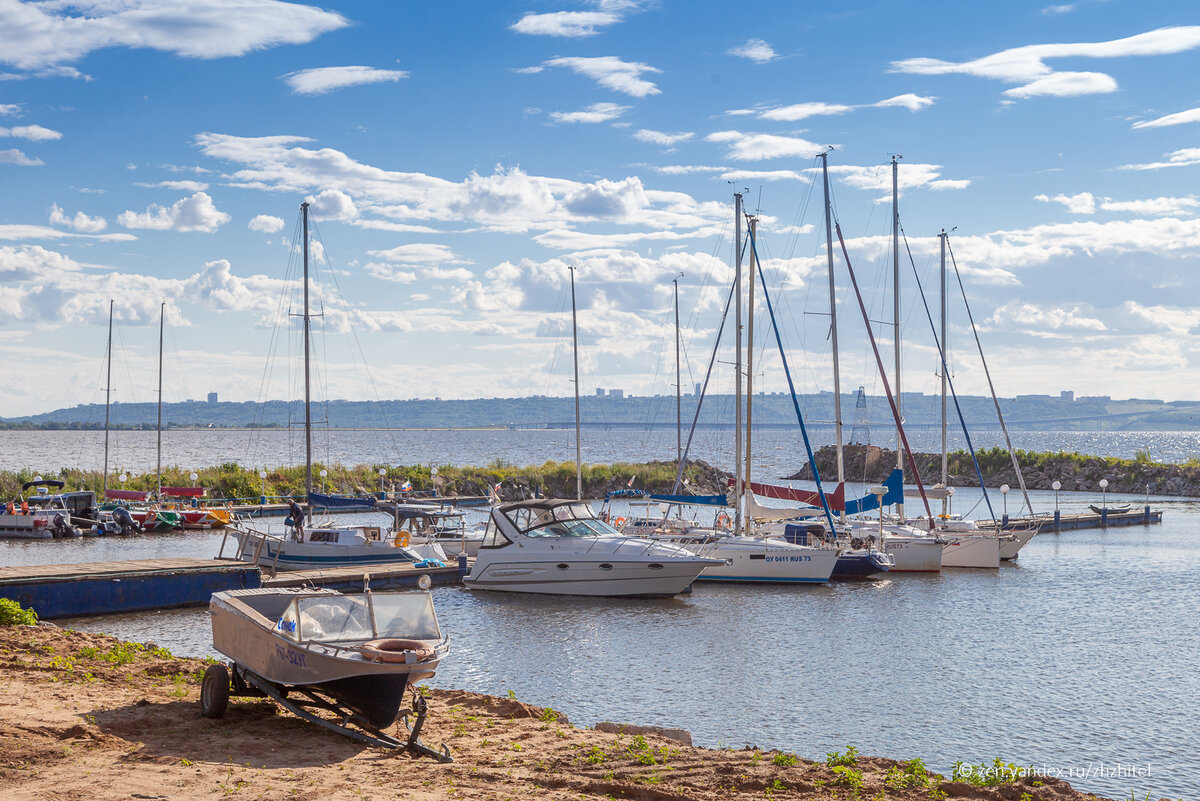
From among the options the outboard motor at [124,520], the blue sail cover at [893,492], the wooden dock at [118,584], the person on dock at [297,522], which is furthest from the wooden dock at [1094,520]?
the outboard motor at [124,520]

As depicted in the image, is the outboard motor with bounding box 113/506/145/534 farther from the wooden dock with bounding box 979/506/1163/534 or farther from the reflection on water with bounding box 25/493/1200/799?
the wooden dock with bounding box 979/506/1163/534

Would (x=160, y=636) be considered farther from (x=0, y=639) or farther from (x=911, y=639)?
(x=911, y=639)

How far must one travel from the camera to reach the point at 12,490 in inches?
2425

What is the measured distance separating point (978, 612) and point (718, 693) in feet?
45.7

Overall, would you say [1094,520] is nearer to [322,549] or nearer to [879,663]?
[879,663]

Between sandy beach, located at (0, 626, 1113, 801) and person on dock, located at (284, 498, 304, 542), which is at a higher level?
person on dock, located at (284, 498, 304, 542)

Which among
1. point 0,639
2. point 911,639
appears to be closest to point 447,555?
point 911,639

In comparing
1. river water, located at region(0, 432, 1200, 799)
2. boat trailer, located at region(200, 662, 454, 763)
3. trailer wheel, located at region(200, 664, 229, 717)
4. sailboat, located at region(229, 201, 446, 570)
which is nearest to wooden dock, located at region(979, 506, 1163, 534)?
river water, located at region(0, 432, 1200, 799)

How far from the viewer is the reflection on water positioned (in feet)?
54.5

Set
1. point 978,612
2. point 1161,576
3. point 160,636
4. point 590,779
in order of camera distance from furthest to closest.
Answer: point 1161,576 → point 978,612 → point 160,636 → point 590,779

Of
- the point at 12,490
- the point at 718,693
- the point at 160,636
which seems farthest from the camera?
the point at 12,490

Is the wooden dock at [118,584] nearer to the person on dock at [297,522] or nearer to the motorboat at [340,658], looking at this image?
the person on dock at [297,522]

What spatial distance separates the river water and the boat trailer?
17.6 ft

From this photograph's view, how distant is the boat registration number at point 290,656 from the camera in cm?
1252
